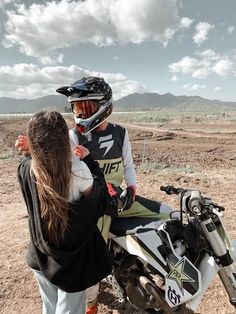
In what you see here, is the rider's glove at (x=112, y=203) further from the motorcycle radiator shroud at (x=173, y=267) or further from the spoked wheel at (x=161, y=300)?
the spoked wheel at (x=161, y=300)

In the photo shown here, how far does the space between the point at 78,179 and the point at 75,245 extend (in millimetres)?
433

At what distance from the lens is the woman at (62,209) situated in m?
1.99

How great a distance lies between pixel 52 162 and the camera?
198cm

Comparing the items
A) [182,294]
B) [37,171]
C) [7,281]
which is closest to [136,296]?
[182,294]

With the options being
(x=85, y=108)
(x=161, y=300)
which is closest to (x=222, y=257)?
(x=161, y=300)

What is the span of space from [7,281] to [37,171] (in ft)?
8.86

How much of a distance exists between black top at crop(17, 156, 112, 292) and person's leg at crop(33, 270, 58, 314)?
0.11 metres

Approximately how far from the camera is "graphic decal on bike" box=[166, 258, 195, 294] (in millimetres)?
2375

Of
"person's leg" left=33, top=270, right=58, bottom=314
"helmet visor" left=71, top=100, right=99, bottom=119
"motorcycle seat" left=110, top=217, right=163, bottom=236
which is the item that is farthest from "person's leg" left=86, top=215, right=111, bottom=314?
"helmet visor" left=71, top=100, right=99, bottom=119

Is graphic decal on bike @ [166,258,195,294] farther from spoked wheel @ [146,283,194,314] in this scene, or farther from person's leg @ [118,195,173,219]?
person's leg @ [118,195,173,219]

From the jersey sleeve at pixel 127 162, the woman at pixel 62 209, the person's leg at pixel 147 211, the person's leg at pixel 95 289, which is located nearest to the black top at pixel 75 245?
the woman at pixel 62 209

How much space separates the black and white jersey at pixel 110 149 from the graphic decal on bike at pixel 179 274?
35.9 inches

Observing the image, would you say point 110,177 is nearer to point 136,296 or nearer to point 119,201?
point 119,201

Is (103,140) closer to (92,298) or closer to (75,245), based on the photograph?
(75,245)
